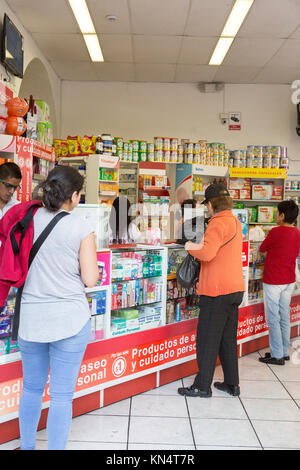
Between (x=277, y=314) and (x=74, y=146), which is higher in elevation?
(x=74, y=146)

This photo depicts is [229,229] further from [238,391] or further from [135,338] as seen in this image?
[238,391]

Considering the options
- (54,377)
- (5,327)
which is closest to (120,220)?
(5,327)

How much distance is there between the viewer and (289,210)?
4605mm

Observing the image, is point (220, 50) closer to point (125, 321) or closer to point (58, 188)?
point (125, 321)

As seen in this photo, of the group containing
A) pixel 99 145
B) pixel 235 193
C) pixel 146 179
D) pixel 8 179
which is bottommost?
pixel 8 179

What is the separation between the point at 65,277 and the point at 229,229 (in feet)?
5.73

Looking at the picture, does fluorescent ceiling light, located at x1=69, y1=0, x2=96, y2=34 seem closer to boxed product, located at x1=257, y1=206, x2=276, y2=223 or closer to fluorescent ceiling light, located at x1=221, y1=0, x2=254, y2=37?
fluorescent ceiling light, located at x1=221, y1=0, x2=254, y2=37

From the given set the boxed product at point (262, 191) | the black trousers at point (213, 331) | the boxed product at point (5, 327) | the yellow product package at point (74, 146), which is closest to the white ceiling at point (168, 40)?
the yellow product package at point (74, 146)

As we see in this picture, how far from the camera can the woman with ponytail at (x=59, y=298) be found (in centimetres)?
220

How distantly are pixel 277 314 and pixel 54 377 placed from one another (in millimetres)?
3049
